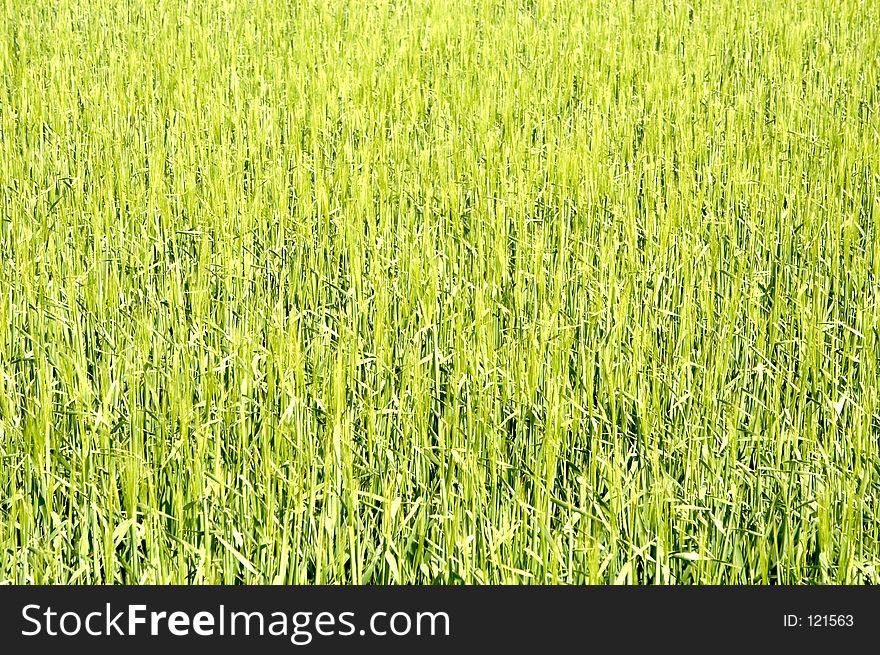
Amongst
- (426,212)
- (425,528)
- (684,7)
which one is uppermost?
(684,7)

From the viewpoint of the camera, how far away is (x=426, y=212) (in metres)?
3.09

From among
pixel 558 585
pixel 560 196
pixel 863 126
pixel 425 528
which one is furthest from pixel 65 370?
pixel 863 126

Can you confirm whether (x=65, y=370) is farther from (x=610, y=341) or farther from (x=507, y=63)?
(x=507, y=63)

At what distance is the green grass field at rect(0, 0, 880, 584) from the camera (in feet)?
5.80

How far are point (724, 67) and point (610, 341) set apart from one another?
3.04 meters

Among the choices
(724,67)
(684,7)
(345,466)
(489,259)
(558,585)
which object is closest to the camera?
(558,585)

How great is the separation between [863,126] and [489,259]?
1993 millimetres

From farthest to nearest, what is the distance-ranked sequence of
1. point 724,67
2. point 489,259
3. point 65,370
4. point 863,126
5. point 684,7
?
1. point 684,7
2. point 724,67
3. point 863,126
4. point 489,259
5. point 65,370

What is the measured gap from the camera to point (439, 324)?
98.0 inches

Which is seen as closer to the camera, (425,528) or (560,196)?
(425,528)

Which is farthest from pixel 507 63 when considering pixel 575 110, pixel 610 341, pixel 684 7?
pixel 610 341

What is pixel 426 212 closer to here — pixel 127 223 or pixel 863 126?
pixel 127 223

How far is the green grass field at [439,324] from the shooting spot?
1.77m

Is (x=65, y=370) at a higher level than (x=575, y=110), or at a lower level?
lower
